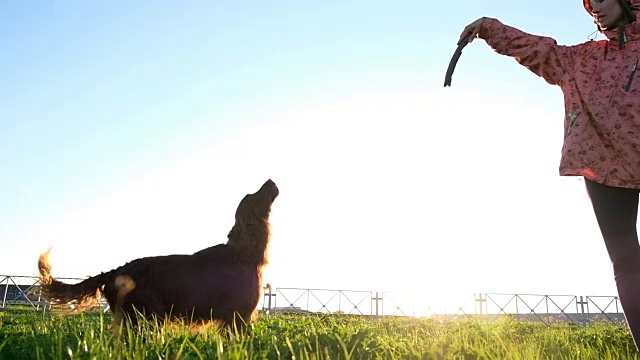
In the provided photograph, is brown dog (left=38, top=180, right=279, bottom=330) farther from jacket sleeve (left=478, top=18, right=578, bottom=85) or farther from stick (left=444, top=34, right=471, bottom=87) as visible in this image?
jacket sleeve (left=478, top=18, right=578, bottom=85)

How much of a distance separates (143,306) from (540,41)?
3645 mm

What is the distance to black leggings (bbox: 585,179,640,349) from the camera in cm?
287

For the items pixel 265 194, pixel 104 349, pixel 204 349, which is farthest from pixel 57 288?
pixel 104 349

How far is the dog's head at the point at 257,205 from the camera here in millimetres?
5801

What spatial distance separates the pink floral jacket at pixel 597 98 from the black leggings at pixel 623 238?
0.08 metres

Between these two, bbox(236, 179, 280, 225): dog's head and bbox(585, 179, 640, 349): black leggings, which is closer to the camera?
bbox(585, 179, 640, 349): black leggings

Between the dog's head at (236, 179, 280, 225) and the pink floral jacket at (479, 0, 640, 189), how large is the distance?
10.6 ft

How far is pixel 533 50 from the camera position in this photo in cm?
340

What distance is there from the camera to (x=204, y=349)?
9.54ft

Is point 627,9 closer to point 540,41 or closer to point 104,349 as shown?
point 540,41

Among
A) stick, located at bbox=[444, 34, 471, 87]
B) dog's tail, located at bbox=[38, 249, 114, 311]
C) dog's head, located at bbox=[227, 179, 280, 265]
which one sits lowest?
dog's tail, located at bbox=[38, 249, 114, 311]

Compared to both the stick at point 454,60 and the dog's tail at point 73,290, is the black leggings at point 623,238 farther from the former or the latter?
the dog's tail at point 73,290

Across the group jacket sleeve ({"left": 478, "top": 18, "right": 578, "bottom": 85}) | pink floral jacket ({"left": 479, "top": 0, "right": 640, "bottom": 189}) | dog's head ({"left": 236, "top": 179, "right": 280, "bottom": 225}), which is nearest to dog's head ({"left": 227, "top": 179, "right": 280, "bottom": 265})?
dog's head ({"left": 236, "top": 179, "right": 280, "bottom": 225})

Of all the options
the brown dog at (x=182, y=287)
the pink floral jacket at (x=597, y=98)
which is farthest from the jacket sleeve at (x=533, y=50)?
the brown dog at (x=182, y=287)
